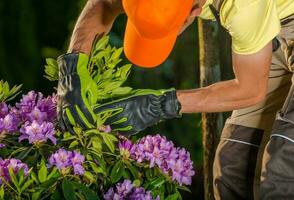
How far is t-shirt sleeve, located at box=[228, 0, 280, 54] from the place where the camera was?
2.52 m

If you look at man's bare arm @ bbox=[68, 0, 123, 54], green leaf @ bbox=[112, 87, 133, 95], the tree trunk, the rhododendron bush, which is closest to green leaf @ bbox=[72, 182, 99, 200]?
the rhododendron bush

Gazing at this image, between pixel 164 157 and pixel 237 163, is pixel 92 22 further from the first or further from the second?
pixel 237 163

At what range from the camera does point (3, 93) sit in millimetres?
2686

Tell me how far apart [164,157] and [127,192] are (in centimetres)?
22

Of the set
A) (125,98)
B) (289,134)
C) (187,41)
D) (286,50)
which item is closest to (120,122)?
(125,98)

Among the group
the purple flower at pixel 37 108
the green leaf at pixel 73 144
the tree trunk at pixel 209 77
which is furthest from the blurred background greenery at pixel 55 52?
the green leaf at pixel 73 144

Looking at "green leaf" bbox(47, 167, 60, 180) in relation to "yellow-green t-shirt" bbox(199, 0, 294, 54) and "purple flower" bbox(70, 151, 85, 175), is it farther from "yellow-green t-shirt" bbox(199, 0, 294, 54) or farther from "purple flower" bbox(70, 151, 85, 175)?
"yellow-green t-shirt" bbox(199, 0, 294, 54)

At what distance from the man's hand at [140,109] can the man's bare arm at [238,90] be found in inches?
2.4

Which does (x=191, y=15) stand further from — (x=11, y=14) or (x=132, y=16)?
(x=11, y=14)

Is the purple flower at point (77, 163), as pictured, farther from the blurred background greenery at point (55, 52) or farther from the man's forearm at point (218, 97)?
the blurred background greenery at point (55, 52)

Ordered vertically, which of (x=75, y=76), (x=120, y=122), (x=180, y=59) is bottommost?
(x=180, y=59)

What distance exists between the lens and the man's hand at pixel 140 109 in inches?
95.2

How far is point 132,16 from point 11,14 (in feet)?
13.1

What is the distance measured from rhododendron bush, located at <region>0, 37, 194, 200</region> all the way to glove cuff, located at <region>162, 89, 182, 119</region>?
9 centimetres
